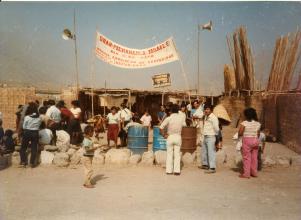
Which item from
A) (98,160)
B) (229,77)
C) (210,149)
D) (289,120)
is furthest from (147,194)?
(229,77)

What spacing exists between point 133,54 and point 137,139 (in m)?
3.14

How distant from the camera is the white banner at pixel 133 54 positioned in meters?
11.5

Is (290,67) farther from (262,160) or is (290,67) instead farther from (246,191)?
(246,191)

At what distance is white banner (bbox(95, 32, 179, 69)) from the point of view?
11500 millimetres

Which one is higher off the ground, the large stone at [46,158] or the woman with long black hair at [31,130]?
the woman with long black hair at [31,130]

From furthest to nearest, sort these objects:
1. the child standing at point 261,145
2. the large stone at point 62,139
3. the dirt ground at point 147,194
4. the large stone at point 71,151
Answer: the large stone at point 62,139 < the large stone at point 71,151 < the child standing at point 261,145 < the dirt ground at point 147,194

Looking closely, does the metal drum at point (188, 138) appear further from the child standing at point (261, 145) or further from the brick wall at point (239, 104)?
the brick wall at point (239, 104)

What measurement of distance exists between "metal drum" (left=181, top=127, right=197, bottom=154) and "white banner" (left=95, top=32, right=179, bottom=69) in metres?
3.00

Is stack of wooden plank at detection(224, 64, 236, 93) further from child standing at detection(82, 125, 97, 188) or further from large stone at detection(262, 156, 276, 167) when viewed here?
child standing at detection(82, 125, 97, 188)

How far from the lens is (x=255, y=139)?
7.48 m

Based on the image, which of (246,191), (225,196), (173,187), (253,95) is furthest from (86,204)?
(253,95)

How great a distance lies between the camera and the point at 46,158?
8.80 m

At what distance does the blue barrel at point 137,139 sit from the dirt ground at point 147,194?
1.20 m

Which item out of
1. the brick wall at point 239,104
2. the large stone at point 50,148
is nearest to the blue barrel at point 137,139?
the large stone at point 50,148
